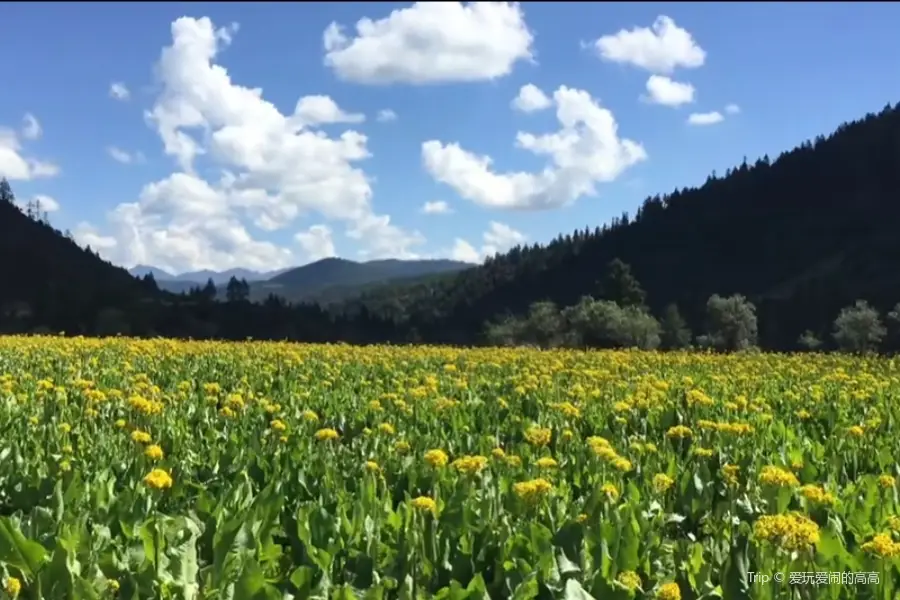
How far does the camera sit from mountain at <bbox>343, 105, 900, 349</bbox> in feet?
509

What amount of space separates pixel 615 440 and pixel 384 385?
5223mm

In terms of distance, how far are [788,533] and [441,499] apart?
201cm

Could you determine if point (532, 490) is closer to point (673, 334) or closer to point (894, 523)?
point (894, 523)

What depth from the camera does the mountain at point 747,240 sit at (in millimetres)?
155125

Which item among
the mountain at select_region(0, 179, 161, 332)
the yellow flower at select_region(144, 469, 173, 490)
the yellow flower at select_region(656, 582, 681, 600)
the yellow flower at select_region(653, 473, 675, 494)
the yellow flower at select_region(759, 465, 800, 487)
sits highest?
the mountain at select_region(0, 179, 161, 332)

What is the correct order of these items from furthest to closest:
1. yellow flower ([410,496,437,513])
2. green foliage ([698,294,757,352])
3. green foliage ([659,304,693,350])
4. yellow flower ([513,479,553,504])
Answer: green foliage ([659,304,693,350])
green foliage ([698,294,757,352])
yellow flower ([513,479,553,504])
yellow flower ([410,496,437,513])

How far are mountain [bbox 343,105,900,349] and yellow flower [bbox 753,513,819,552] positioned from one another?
429 ft

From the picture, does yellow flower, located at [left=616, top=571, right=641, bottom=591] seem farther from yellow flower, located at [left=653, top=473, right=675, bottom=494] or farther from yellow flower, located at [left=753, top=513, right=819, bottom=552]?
yellow flower, located at [left=653, top=473, right=675, bottom=494]

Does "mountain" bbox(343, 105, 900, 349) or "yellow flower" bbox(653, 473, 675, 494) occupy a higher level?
"mountain" bbox(343, 105, 900, 349)

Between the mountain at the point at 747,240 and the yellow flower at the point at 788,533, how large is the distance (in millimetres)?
130808

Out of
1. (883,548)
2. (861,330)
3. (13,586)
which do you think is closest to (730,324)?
(861,330)

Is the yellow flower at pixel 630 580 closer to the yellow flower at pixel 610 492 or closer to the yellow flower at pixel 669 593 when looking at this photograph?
the yellow flower at pixel 669 593

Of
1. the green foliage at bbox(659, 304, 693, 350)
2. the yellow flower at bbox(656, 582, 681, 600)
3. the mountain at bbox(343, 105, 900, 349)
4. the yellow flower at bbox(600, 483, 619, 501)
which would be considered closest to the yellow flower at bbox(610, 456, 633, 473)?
the yellow flower at bbox(600, 483, 619, 501)

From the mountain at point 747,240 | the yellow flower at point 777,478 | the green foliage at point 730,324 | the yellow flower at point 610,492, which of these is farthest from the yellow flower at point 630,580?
the mountain at point 747,240
